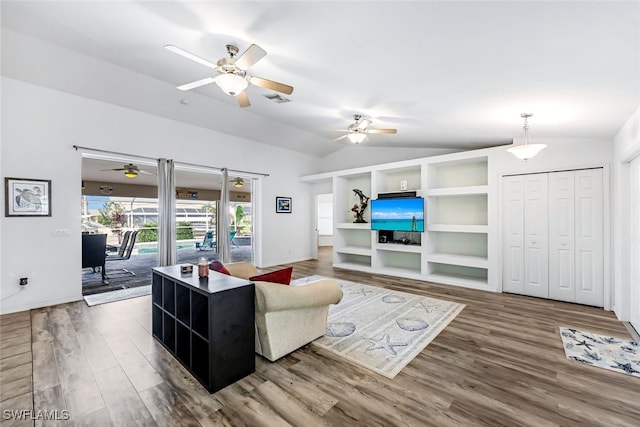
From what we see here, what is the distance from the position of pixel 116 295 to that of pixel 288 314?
3676 millimetres

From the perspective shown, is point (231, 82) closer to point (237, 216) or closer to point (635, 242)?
point (635, 242)

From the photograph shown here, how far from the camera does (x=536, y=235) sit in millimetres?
4480

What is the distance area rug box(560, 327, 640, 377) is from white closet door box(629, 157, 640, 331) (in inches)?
25.1

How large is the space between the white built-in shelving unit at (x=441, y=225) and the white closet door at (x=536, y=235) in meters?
0.55

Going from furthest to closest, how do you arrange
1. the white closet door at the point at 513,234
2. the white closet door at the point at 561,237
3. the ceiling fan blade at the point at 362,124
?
the white closet door at the point at 513,234 < the ceiling fan blade at the point at 362,124 < the white closet door at the point at 561,237

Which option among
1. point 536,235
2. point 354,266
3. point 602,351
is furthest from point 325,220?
point 602,351

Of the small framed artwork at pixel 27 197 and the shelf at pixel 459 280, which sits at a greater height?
the small framed artwork at pixel 27 197

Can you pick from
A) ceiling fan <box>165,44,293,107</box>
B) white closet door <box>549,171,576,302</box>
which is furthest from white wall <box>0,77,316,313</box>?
white closet door <box>549,171,576,302</box>

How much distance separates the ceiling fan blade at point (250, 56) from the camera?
2273mm

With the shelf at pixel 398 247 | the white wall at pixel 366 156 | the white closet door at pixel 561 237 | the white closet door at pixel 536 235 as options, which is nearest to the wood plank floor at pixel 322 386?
the white closet door at pixel 561 237

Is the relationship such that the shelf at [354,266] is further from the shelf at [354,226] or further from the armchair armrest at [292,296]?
the armchair armrest at [292,296]

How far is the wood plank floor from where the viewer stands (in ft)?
6.00

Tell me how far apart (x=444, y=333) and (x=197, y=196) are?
998 centimetres

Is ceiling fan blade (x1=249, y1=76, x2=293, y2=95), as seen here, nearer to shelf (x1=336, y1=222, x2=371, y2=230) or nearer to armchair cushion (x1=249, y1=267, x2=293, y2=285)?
armchair cushion (x1=249, y1=267, x2=293, y2=285)
